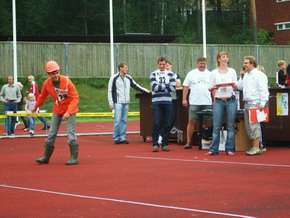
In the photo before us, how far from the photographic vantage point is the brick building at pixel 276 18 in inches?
2650

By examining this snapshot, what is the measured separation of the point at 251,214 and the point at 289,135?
900 cm

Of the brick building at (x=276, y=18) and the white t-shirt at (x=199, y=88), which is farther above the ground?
the brick building at (x=276, y=18)

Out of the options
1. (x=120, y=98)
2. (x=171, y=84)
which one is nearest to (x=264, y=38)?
(x=120, y=98)

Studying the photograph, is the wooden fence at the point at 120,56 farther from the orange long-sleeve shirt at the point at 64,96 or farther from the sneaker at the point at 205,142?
the orange long-sleeve shirt at the point at 64,96

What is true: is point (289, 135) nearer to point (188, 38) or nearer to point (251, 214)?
point (251, 214)

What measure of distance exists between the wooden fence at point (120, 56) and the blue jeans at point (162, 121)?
31.0m

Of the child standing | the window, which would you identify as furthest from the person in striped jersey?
the window

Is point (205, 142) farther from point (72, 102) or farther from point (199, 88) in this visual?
point (72, 102)

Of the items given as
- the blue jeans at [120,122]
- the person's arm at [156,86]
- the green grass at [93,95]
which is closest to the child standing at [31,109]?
the blue jeans at [120,122]

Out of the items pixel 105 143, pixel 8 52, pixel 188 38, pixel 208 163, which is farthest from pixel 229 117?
pixel 188 38

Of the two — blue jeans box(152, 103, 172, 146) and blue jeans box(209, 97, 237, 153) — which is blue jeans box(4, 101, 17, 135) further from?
blue jeans box(209, 97, 237, 153)

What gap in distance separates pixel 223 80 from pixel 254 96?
704 millimetres

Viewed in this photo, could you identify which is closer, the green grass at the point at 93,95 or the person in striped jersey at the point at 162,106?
the person in striped jersey at the point at 162,106

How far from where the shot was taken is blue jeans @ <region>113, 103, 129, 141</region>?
19.7 m
